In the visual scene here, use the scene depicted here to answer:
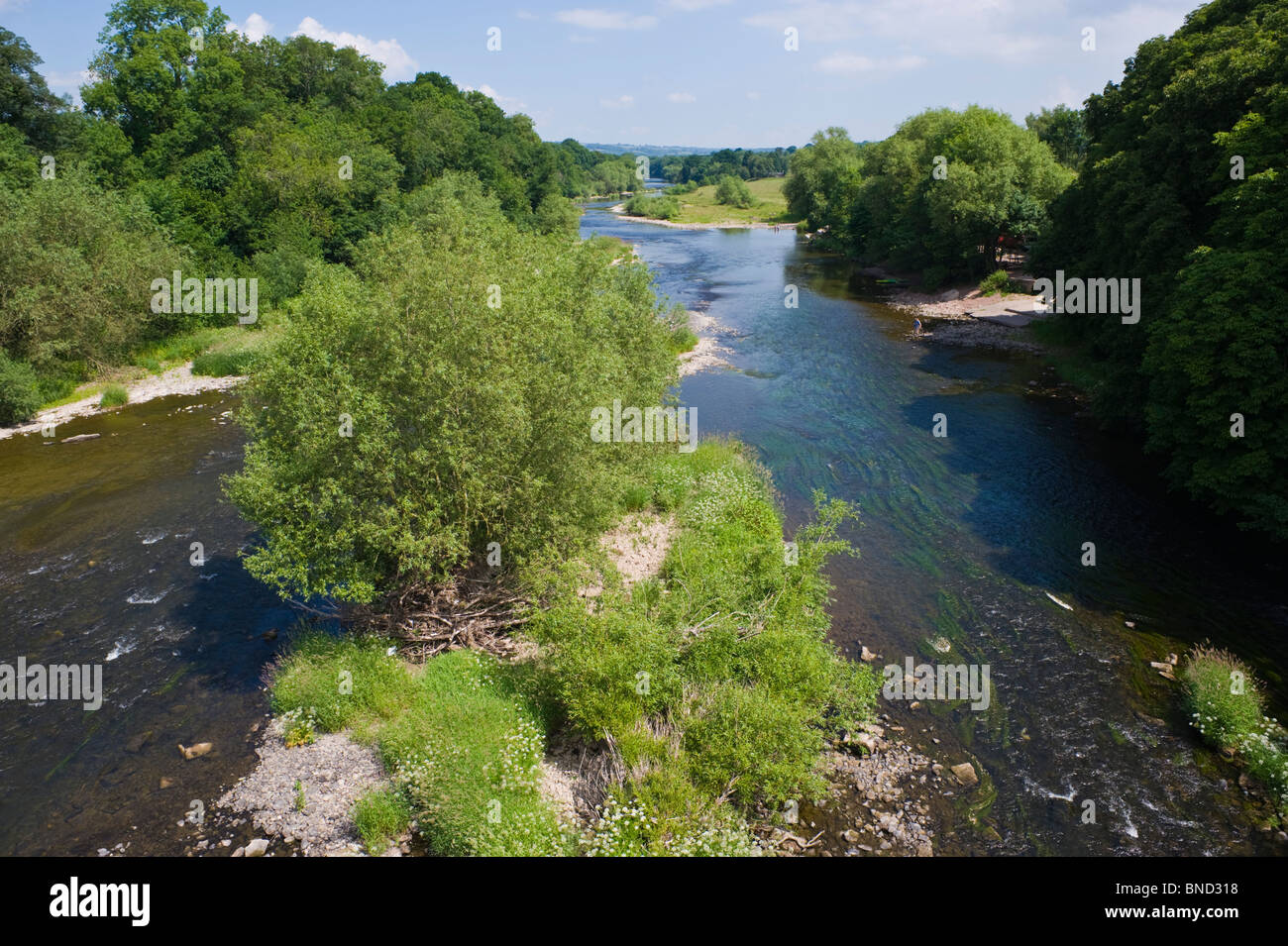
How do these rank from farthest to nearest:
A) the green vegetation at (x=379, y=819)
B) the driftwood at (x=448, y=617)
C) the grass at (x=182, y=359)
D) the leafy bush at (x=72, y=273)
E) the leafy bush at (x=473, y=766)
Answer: the grass at (x=182, y=359) → the leafy bush at (x=72, y=273) → the driftwood at (x=448, y=617) → the green vegetation at (x=379, y=819) → the leafy bush at (x=473, y=766)

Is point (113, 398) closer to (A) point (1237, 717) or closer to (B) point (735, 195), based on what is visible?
(A) point (1237, 717)

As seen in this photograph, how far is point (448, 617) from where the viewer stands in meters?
19.5

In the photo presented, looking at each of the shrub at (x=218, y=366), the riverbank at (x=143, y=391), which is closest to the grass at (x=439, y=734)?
the riverbank at (x=143, y=391)

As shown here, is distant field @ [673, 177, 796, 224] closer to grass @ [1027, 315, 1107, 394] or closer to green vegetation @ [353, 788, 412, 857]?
grass @ [1027, 315, 1107, 394]

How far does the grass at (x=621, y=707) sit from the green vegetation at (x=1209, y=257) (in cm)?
1581

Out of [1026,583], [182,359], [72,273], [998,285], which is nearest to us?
[1026,583]

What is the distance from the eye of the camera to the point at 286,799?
50.1 ft

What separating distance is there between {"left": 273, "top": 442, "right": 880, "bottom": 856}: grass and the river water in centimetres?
288

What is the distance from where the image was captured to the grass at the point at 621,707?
535 inches

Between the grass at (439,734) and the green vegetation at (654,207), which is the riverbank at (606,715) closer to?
the grass at (439,734)

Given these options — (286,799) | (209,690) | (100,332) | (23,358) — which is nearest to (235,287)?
(100,332)

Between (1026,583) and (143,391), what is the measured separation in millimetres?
47651

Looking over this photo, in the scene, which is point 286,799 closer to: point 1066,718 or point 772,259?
point 1066,718

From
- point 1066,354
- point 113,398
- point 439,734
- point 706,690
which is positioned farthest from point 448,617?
point 1066,354
